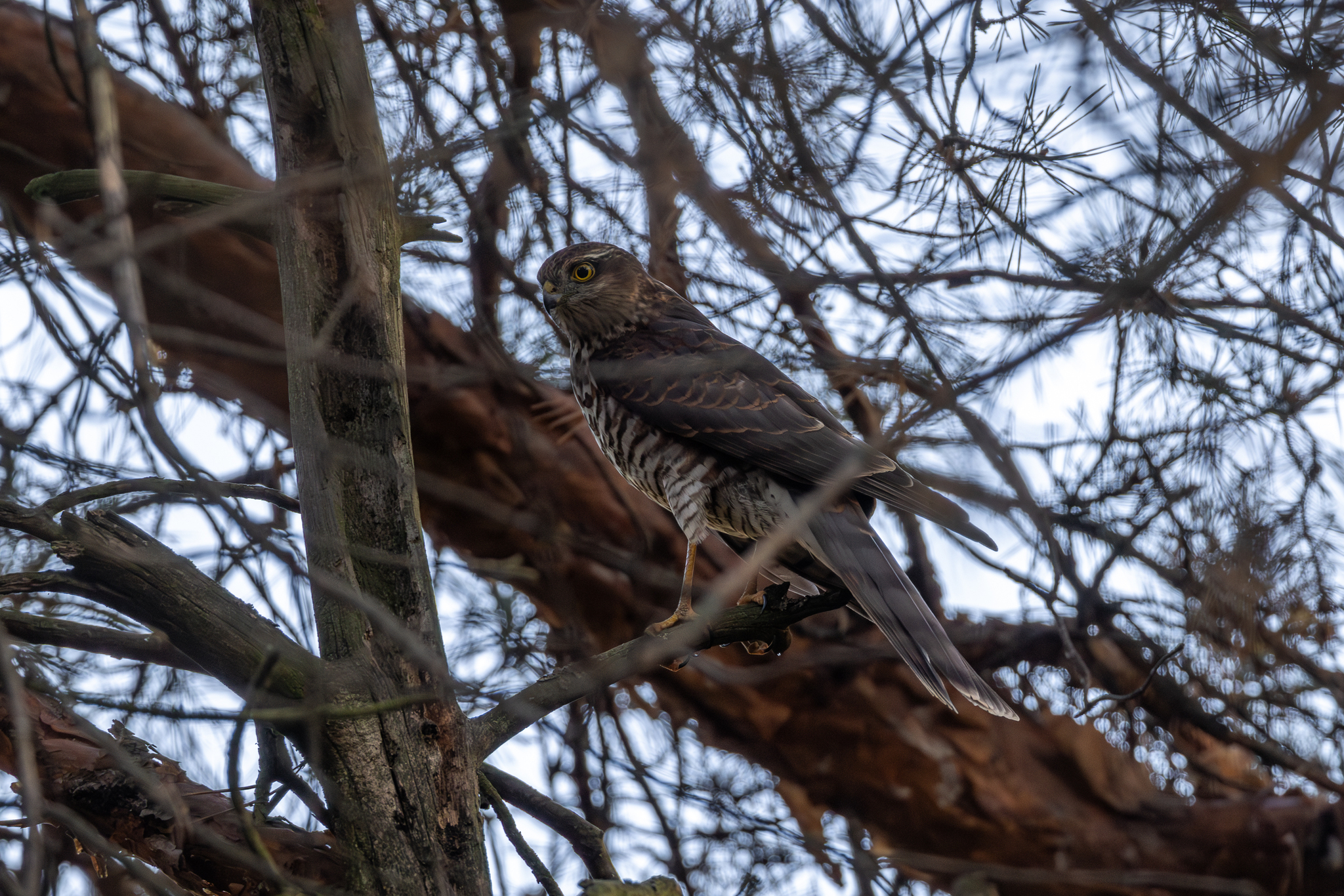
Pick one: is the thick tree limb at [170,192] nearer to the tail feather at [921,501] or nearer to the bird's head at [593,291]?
the bird's head at [593,291]

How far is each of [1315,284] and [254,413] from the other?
4.06m

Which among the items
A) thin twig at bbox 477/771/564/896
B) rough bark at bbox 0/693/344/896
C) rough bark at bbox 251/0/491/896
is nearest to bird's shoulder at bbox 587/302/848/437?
rough bark at bbox 251/0/491/896

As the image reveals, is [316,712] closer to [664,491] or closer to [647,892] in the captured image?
[647,892]

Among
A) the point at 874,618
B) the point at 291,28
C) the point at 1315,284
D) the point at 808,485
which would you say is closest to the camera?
the point at 291,28

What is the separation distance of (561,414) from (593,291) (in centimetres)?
96

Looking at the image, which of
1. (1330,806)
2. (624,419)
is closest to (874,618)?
(624,419)

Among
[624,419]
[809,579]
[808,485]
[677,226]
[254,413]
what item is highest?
[677,226]

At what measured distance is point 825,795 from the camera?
14.9ft

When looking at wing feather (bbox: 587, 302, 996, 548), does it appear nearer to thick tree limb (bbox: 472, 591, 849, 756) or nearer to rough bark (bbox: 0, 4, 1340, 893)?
thick tree limb (bbox: 472, 591, 849, 756)

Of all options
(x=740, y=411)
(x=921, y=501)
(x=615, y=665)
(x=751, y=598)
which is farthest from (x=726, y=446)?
(x=615, y=665)

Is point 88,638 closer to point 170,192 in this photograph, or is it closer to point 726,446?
point 170,192

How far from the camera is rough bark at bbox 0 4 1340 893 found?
4066 mm

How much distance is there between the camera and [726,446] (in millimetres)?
3051

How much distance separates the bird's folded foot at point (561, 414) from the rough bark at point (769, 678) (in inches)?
1.0
